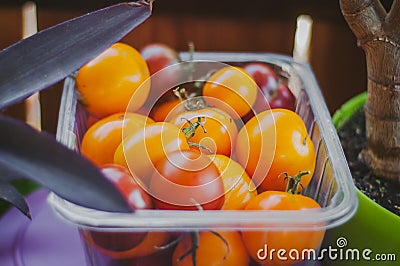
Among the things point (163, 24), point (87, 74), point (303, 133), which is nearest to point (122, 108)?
point (87, 74)

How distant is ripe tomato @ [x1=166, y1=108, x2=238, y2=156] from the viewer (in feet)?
1.95

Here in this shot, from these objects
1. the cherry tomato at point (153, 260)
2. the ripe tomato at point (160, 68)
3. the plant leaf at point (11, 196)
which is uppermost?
the ripe tomato at point (160, 68)

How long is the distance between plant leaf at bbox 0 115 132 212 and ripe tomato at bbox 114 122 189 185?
0.11 m

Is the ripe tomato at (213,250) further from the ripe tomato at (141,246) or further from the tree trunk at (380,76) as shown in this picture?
the tree trunk at (380,76)

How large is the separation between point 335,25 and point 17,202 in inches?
27.7

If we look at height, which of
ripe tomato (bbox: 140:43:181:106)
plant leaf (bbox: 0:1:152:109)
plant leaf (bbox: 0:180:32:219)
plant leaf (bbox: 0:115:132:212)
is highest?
plant leaf (bbox: 0:1:152:109)

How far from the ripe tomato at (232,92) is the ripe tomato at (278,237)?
13 centimetres

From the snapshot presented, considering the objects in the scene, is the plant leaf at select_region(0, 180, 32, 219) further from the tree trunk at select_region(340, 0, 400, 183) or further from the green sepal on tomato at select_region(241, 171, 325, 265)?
the tree trunk at select_region(340, 0, 400, 183)

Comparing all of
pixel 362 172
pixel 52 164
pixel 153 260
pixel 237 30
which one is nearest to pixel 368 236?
pixel 362 172

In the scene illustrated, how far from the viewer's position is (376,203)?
1.97 ft

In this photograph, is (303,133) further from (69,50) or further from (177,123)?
(69,50)

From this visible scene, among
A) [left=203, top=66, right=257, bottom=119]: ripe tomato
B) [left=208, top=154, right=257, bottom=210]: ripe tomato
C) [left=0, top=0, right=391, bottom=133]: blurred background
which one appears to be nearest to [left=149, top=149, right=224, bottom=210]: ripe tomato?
[left=208, top=154, right=257, bottom=210]: ripe tomato

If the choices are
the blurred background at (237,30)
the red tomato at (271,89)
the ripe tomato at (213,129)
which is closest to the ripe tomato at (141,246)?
the ripe tomato at (213,129)

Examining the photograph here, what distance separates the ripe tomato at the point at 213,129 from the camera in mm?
594
